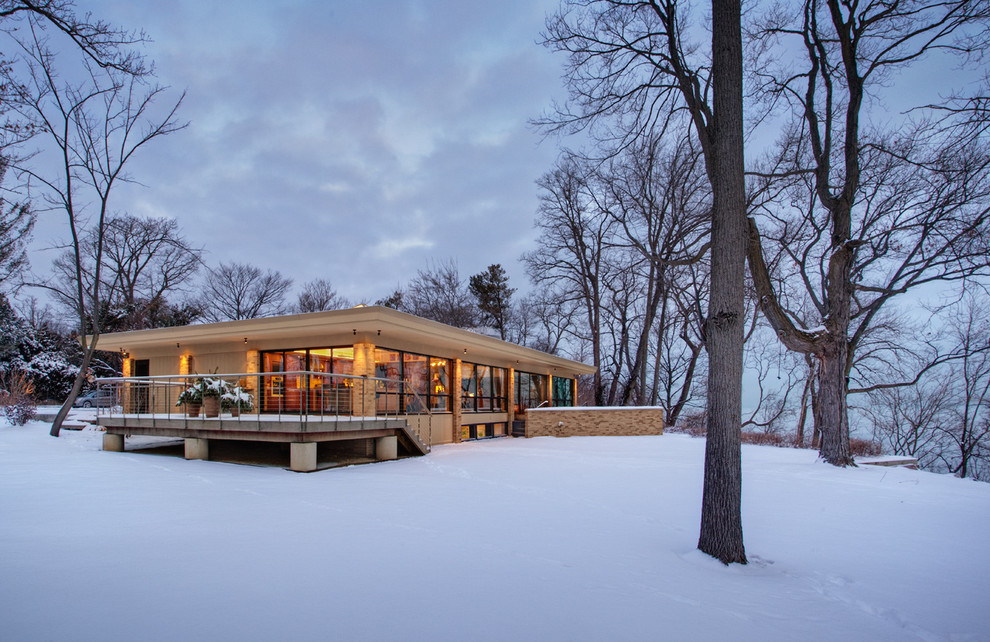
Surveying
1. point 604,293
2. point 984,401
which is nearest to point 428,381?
point 604,293

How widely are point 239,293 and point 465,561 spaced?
104ft

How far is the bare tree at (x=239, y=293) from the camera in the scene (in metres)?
30.9

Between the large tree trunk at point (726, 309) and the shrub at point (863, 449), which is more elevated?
the large tree trunk at point (726, 309)

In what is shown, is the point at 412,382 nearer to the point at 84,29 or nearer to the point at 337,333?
the point at 337,333

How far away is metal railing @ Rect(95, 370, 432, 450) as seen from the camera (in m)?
9.38

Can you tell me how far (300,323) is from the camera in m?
Answer: 11.0

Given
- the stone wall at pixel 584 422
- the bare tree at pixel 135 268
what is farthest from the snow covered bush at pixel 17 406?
the stone wall at pixel 584 422

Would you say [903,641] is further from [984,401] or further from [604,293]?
[604,293]

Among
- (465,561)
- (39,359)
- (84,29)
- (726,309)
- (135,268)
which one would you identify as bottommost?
(465,561)

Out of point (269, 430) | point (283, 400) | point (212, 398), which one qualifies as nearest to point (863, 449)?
point (269, 430)

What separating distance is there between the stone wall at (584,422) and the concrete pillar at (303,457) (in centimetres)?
1035

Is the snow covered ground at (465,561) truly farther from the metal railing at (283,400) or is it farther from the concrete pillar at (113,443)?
the concrete pillar at (113,443)

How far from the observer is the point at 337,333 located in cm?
1198

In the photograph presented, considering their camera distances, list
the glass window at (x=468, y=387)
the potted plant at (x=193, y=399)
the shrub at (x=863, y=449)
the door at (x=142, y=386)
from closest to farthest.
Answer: the potted plant at (x=193, y=399)
the shrub at (x=863, y=449)
the door at (x=142, y=386)
the glass window at (x=468, y=387)
